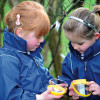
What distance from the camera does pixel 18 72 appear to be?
205 cm

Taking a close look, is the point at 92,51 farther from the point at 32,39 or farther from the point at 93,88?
the point at 32,39

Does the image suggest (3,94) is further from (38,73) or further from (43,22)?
(43,22)

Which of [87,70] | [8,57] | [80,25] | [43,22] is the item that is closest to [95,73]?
[87,70]

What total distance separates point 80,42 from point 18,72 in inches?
29.5

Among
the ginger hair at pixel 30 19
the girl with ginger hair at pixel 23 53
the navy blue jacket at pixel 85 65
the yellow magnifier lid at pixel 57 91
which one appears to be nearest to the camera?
the yellow magnifier lid at pixel 57 91

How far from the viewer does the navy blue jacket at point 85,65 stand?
225 centimetres

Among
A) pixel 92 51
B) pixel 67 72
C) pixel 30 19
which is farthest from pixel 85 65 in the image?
pixel 30 19

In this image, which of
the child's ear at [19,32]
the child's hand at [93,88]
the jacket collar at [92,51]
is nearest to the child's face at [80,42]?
the jacket collar at [92,51]

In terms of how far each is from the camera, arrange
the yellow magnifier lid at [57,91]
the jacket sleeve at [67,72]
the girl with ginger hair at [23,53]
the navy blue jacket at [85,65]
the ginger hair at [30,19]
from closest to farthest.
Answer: the yellow magnifier lid at [57,91] → the girl with ginger hair at [23,53] → the ginger hair at [30,19] → the navy blue jacket at [85,65] → the jacket sleeve at [67,72]

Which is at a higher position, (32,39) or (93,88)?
(32,39)

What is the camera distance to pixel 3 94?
197 centimetres

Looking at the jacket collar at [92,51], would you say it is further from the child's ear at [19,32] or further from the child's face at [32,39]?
the child's ear at [19,32]

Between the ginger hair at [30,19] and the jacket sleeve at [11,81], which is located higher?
the ginger hair at [30,19]

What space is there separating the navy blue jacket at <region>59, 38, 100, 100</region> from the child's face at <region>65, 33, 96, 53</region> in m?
Result: 0.06
